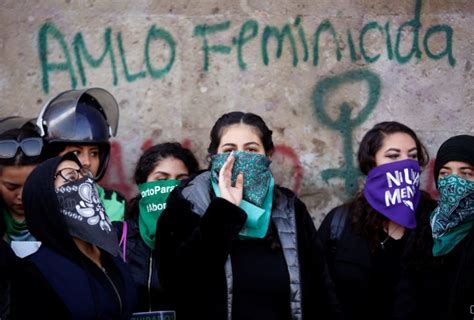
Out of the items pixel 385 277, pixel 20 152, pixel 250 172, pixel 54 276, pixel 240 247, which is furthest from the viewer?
pixel 385 277

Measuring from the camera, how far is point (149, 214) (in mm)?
4324

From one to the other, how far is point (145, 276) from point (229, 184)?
0.76 meters

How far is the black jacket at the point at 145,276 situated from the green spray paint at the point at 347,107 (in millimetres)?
1985

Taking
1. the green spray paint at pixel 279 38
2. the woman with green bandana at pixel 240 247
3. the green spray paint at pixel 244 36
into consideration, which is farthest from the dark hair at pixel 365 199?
the green spray paint at pixel 244 36

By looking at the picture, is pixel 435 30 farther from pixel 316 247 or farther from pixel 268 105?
pixel 316 247

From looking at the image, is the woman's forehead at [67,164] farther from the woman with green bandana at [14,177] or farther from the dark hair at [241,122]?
the dark hair at [241,122]

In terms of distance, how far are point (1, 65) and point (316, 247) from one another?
2.94m

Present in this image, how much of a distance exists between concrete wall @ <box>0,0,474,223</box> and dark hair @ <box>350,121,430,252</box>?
931 mm

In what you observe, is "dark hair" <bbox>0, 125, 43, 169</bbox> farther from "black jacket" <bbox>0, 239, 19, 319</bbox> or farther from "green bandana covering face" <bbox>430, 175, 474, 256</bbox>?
"green bandana covering face" <bbox>430, 175, 474, 256</bbox>

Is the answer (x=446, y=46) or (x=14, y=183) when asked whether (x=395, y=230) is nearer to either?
(x=446, y=46)

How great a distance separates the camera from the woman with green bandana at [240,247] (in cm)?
350

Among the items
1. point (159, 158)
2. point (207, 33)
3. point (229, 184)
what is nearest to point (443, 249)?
point (229, 184)

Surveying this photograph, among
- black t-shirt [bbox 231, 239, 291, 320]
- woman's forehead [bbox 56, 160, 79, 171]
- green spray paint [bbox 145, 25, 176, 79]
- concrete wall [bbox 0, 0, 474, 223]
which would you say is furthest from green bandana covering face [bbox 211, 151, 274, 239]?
green spray paint [bbox 145, 25, 176, 79]

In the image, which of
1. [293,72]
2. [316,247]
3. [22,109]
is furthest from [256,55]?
[316,247]
